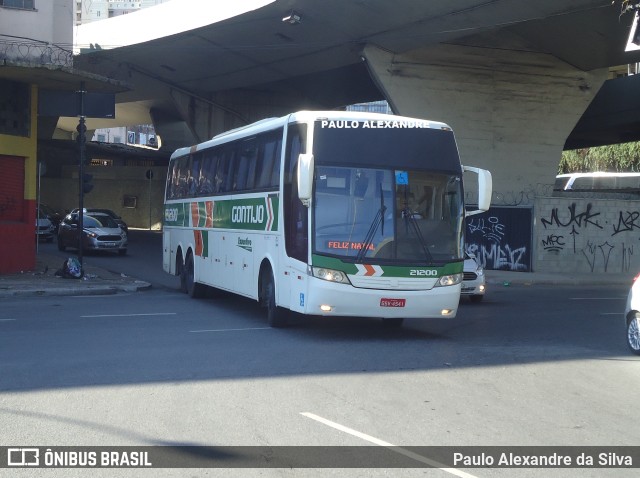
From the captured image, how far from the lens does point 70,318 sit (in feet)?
51.9

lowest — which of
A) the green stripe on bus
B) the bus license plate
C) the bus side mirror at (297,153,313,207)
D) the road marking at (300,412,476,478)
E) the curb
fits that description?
the curb

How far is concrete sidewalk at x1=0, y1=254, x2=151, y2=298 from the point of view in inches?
806

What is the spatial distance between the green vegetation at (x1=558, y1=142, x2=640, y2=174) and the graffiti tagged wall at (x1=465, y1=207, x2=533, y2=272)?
82.0 feet

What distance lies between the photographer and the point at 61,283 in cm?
2192

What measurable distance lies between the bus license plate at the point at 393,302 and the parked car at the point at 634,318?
329 cm

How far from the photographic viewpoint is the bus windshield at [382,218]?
42.2 feet

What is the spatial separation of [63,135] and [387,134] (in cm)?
6594

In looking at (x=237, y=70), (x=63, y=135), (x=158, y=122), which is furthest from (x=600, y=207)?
(x=63, y=135)

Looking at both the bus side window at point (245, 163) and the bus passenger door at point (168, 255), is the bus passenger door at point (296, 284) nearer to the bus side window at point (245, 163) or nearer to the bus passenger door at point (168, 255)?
the bus side window at point (245, 163)

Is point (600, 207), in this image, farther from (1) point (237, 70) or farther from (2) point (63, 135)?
(2) point (63, 135)

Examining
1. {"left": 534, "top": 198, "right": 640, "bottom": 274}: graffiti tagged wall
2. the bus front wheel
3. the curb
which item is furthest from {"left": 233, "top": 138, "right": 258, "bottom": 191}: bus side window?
{"left": 534, "top": 198, "right": 640, "bottom": 274}: graffiti tagged wall

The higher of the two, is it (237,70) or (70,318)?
(237,70)

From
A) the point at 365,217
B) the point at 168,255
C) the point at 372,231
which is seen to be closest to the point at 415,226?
the point at 372,231

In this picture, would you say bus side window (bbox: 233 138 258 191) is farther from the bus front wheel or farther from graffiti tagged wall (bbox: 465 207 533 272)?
graffiti tagged wall (bbox: 465 207 533 272)
